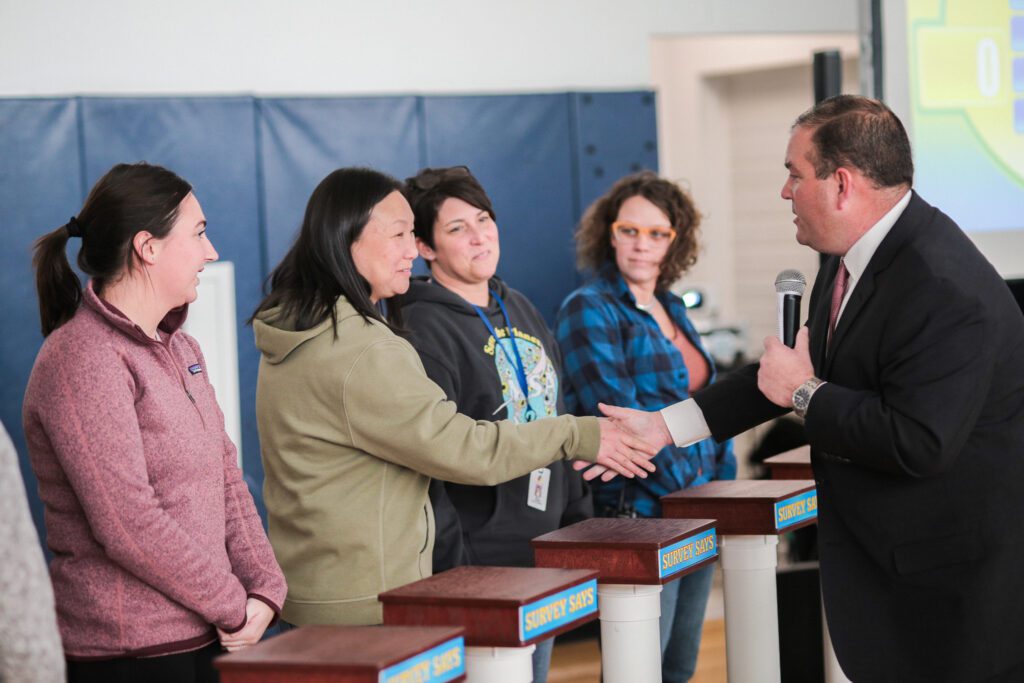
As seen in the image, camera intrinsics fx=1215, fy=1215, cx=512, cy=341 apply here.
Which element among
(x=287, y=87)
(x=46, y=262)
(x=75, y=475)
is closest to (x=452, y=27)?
(x=287, y=87)

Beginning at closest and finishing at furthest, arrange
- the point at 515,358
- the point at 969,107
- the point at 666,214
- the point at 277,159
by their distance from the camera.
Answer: the point at 515,358, the point at 666,214, the point at 969,107, the point at 277,159

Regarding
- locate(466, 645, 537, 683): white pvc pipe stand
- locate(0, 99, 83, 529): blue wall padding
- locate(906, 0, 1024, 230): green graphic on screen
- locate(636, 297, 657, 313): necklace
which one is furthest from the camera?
locate(0, 99, 83, 529): blue wall padding

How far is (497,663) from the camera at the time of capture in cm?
204

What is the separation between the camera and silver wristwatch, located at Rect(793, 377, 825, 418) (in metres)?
2.27

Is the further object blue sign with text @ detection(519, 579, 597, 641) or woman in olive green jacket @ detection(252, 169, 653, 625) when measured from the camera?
woman in olive green jacket @ detection(252, 169, 653, 625)

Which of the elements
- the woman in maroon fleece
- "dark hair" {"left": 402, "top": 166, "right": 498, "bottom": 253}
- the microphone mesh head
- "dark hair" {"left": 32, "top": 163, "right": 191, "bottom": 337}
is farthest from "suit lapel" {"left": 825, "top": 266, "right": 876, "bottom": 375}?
"dark hair" {"left": 32, "top": 163, "right": 191, "bottom": 337}

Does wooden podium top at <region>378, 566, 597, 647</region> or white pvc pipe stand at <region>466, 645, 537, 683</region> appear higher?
wooden podium top at <region>378, 566, 597, 647</region>

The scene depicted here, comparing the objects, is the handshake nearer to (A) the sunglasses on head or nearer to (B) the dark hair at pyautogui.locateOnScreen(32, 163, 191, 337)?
(A) the sunglasses on head

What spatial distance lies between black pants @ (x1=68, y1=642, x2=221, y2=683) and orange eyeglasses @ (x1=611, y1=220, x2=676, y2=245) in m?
1.94

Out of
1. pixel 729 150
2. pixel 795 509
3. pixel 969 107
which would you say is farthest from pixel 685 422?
pixel 729 150

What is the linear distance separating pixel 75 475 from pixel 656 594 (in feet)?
3.81

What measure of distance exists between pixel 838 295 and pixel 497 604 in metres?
0.96

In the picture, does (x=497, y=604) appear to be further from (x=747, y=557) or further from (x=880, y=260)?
(x=747, y=557)

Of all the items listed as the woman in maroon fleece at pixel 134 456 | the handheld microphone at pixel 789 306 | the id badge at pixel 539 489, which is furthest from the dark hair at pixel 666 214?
the woman in maroon fleece at pixel 134 456
